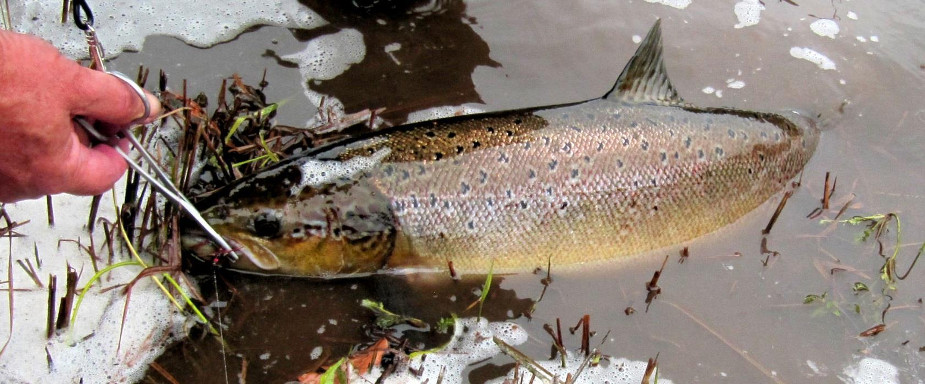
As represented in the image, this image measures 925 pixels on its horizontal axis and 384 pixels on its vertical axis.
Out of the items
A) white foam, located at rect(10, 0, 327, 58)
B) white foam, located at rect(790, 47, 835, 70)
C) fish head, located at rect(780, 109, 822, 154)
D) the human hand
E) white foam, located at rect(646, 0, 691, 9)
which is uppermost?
the human hand

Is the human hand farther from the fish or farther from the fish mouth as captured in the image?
the fish

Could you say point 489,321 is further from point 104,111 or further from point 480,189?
point 104,111

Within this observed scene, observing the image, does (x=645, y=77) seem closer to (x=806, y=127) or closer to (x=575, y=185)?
(x=575, y=185)

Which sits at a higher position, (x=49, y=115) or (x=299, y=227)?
(x=49, y=115)

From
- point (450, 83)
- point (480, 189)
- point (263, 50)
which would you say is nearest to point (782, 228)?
point (480, 189)

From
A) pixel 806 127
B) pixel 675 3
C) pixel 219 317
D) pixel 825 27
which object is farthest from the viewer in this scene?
pixel 675 3

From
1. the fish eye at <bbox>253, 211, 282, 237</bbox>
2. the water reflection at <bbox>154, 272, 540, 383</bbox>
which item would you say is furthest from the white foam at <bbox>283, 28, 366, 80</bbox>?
the water reflection at <bbox>154, 272, 540, 383</bbox>

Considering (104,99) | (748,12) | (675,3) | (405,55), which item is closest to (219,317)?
(104,99)
